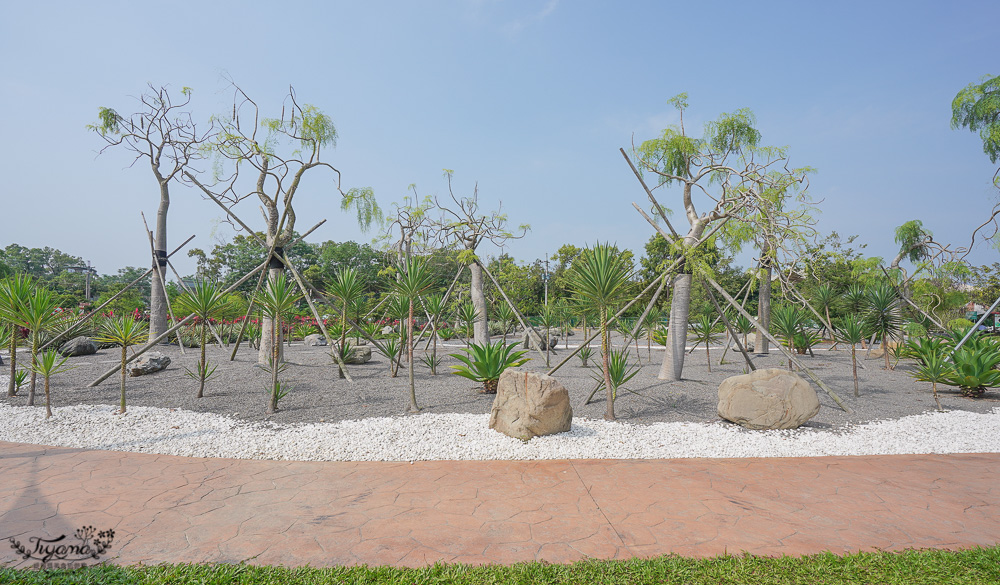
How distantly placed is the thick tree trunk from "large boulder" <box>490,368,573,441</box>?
11.5 meters

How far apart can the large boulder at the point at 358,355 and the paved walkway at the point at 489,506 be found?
5898 mm

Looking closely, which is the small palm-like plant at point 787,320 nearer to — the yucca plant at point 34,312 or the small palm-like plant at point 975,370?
the small palm-like plant at point 975,370

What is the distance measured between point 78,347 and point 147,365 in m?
4.99

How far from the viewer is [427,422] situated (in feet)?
20.5

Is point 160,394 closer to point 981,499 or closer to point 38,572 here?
point 38,572

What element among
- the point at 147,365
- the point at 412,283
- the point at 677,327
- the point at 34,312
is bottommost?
the point at 147,365

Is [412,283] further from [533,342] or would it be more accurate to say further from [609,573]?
[533,342]

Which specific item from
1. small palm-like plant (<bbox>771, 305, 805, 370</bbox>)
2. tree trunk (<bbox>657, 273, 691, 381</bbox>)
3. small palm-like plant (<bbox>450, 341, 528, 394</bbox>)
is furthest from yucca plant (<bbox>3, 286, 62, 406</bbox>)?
small palm-like plant (<bbox>771, 305, 805, 370</bbox>)

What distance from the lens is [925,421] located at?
6.61 m

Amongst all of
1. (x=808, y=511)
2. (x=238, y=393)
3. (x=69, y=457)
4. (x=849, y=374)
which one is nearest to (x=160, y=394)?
(x=238, y=393)

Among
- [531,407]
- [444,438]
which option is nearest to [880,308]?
[531,407]

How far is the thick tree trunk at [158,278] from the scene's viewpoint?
1311cm

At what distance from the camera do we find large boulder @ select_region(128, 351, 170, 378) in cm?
901

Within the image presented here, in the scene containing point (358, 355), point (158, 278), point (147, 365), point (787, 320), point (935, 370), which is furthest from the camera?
point (158, 278)
